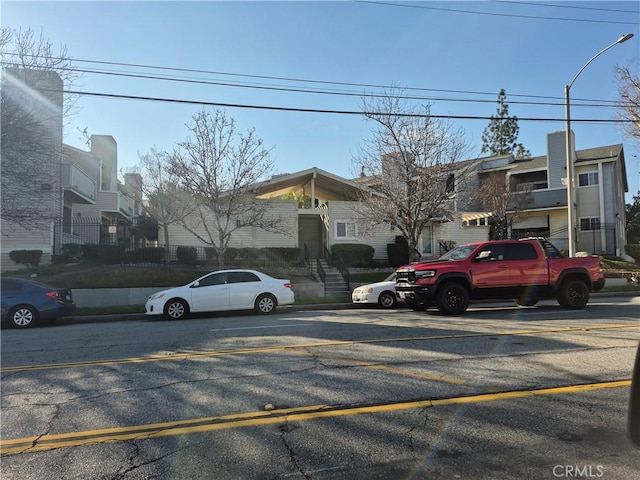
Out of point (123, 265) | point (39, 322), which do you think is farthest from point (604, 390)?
point (123, 265)

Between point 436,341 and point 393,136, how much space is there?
12846mm

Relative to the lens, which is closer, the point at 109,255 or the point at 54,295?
the point at 54,295

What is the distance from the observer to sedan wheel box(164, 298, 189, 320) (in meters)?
13.3

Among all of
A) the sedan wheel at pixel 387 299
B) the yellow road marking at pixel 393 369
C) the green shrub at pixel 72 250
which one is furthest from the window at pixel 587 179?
the green shrub at pixel 72 250

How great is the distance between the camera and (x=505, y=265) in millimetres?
12164

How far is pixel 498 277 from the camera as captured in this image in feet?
39.8

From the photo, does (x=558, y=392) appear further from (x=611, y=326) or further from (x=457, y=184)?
(x=457, y=184)

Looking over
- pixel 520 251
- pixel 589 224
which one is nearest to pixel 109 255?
pixel 520 251

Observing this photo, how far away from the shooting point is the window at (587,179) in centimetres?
3138

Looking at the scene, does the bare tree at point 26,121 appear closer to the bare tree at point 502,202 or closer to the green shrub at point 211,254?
the green shrub at point 211,254

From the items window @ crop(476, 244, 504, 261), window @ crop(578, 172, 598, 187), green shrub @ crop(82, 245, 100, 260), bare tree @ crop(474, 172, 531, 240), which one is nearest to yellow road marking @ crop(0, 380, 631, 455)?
window @ crop(476, 244, 504, 261)

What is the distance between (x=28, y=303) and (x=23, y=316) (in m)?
0.39

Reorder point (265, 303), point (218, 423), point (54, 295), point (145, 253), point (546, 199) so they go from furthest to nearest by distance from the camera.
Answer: point (546, 199), point (145, 253), point (265, 303), point (54, 295), point (218, 423)

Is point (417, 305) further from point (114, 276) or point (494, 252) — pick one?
point (114, 276)
